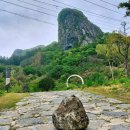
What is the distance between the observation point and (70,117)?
17.8 ft

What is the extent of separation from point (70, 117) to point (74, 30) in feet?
277

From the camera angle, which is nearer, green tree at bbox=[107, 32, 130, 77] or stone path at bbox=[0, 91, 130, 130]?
stone path at bbox=[0, 91, 130, 130]

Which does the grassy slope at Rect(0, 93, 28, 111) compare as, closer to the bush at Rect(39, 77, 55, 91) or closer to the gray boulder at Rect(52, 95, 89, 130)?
the gray boulder at Rect(52, 95, 89, 130)

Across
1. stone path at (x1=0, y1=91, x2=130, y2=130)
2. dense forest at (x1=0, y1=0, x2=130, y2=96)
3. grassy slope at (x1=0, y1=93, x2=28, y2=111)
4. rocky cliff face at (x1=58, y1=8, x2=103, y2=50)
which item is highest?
rocky cliff face at (x1=58, y1=8, x2=103, y2=50)

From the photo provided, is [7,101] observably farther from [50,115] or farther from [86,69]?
[86,69]

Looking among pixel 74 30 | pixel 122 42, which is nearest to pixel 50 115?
pixel 122 42

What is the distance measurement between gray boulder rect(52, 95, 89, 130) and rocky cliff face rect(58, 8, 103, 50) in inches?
2948

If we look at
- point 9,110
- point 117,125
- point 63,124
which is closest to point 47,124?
point 63,124

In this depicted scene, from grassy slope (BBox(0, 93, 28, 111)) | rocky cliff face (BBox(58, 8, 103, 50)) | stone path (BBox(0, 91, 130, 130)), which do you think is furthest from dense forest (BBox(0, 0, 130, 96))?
rocky cliff face (BBox(58, 8, 103, 50))

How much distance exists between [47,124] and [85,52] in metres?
47.8

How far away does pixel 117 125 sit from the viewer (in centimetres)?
556

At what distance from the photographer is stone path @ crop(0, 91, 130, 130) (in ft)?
18.5

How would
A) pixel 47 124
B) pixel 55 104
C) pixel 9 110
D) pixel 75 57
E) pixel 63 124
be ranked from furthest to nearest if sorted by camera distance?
1. pixel 75 57
2. pixel 55 104
3. pixel 9 110
4. pixel 47 124
5. pixel 63 124

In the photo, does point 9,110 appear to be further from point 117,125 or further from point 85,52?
point 85,52
